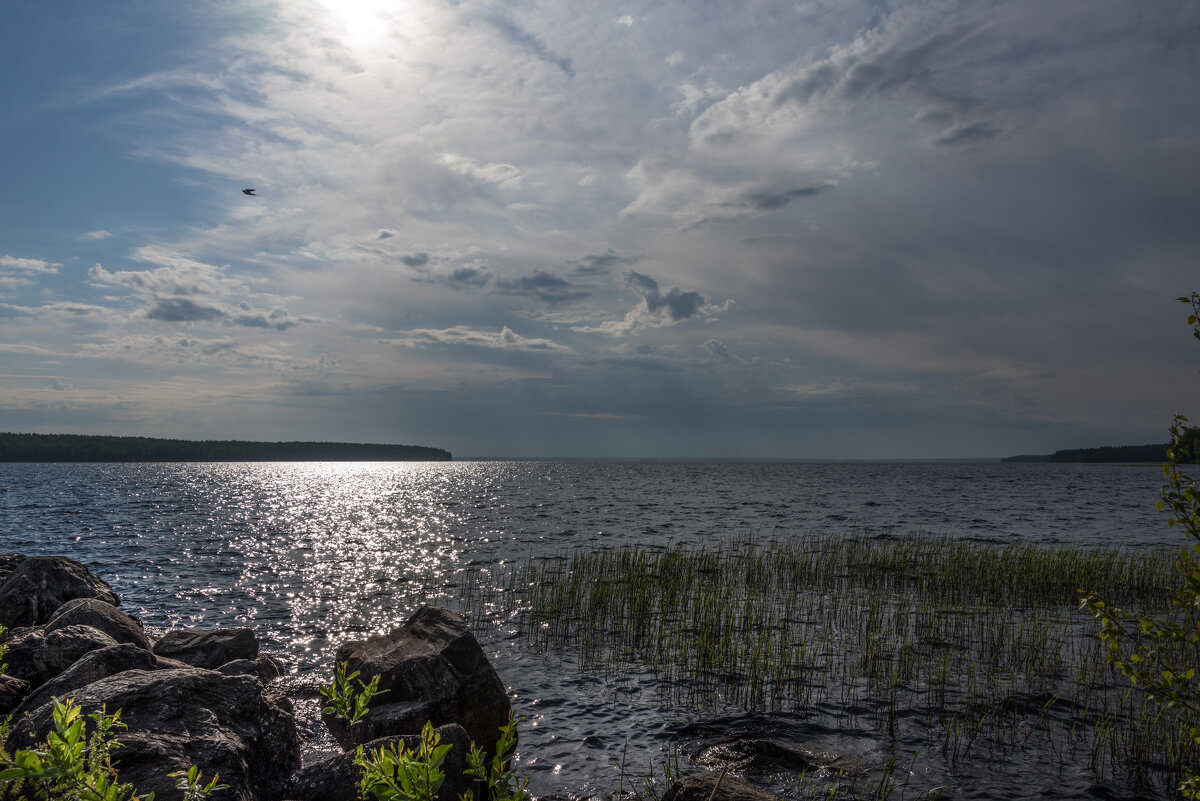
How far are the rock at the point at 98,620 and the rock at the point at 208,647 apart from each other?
2.29 ft

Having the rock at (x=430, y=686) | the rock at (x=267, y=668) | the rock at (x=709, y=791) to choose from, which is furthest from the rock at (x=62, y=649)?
the rock at (x=709, y=791)

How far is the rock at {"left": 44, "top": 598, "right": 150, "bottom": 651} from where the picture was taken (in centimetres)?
1102

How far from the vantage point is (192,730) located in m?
6.61

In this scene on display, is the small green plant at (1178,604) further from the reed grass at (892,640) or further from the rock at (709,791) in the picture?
the reed grass at (892,640)

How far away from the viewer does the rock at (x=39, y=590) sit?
1423cm

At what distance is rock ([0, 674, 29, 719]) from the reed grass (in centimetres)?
1014

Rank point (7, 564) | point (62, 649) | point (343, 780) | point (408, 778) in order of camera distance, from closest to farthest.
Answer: point (408, 778), point (343, 780), point (62, 649), point (7, 564)

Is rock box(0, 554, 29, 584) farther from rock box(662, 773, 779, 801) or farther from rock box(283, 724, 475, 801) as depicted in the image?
rock box(662, 773, 779, 801)

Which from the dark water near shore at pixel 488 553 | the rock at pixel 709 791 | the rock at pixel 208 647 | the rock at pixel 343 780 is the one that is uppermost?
the rock at pixel 709 791

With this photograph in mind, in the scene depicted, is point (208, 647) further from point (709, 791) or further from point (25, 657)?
point (709, 791)

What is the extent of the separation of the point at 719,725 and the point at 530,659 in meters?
5.73

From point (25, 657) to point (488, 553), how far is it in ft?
77.8

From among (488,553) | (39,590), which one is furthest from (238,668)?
(488,553)

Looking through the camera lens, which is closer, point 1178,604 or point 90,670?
point 1178,604
